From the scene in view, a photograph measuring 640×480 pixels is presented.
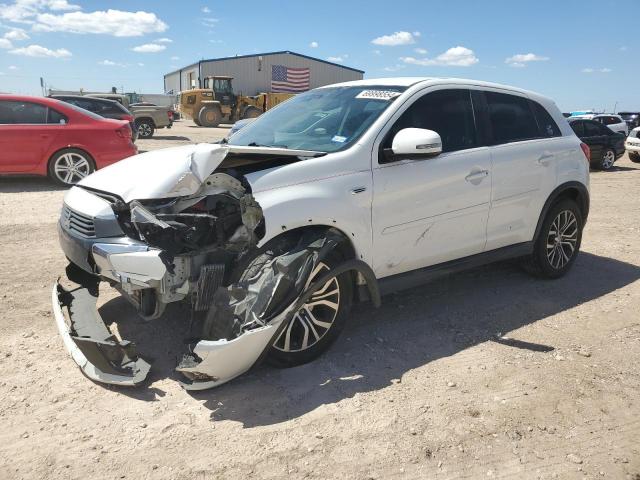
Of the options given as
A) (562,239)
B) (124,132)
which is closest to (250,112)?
(124,132)

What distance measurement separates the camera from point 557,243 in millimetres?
5055

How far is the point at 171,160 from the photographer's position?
3.34 meters

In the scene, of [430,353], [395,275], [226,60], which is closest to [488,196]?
[395,275]

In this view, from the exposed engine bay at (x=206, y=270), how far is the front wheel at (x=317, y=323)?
0.38 ft

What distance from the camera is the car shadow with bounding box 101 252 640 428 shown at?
3082 millimetres

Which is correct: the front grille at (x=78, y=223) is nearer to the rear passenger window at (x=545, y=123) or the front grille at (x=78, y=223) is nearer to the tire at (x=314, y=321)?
the tire at (x=314, y=321)

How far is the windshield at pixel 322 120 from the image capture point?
374 centimetres

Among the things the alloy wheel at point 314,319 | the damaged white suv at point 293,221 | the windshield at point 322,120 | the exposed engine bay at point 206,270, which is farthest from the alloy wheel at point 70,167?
the alloy wheel at point 314,319

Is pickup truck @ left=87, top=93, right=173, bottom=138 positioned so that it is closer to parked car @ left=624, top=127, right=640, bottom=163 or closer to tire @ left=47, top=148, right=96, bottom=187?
tire @ left=47, top=148, right=96, bottom=187

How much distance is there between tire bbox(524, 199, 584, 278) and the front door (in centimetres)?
95

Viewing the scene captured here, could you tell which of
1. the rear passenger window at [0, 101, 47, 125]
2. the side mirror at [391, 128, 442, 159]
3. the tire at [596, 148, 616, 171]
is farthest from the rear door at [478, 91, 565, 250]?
the tire at [596, 148, 616, 171]

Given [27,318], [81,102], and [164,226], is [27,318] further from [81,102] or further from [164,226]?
[81,102]

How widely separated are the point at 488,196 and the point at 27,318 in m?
3.69

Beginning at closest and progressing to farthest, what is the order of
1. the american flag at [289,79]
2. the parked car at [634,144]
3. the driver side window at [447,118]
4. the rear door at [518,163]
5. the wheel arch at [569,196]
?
the driver side window at [447,118] < the rear door at [518,163] < the wheel arch at [569,196] < the parked car at [634,144] < the american flag at [289,79]
